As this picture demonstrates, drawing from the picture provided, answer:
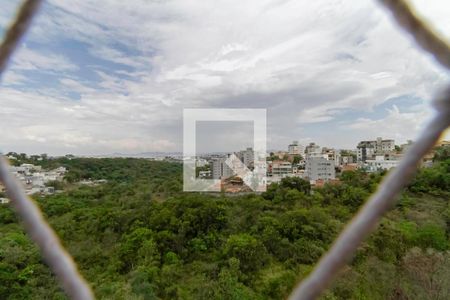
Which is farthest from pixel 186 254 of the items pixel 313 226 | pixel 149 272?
pixel 313 226

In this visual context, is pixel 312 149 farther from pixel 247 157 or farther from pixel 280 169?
pixel 247 157

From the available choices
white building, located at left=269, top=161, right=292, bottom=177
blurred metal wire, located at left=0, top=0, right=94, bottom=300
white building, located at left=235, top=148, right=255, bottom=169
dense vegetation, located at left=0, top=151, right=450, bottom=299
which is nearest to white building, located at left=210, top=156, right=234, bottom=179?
white building, located at left=235, top=148, right=255, bottom=169

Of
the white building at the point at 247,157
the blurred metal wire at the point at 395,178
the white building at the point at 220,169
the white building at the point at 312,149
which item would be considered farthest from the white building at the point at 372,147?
the blurred metal wire at the point at 395,178

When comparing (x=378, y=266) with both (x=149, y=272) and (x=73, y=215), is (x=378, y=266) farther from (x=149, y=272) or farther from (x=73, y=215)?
(x=73, y=215)

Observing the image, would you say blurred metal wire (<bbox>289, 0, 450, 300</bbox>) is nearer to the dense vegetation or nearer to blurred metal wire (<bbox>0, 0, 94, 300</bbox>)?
blurred metal wire (<bbox>0, 0, 94, 300</bbox>)

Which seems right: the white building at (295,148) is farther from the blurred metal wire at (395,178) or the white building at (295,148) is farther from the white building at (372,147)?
the blurred metal wire at (395,178)

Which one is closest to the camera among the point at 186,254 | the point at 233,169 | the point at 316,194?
the point at 186,254
